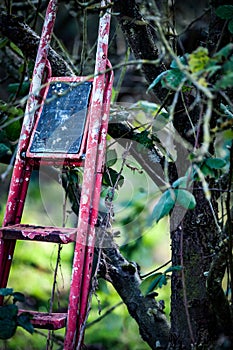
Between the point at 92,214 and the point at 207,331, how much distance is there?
467 millimetres

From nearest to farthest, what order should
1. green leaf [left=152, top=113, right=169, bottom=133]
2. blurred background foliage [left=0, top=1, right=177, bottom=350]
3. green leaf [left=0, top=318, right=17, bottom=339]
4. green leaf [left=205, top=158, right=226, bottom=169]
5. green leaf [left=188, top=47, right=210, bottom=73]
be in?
green leaf [left=188, top=47, right=210, bottom=73], green leaf [left=205, top=158, right=226, bottom=169], green leaf [left=0, top=318, right=17, bottom=339], green leaf [left=152, top=113, right=169, bottom=133], blurred background foliage [left=0, top=1, right=177, bottom=350]

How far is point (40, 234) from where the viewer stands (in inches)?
54.3

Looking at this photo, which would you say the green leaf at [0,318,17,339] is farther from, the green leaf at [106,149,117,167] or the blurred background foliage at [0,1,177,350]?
the blurred background foliage at [0,1,177,350]

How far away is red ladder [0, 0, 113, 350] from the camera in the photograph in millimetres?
1396

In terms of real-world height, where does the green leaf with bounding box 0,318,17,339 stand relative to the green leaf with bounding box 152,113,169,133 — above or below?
below

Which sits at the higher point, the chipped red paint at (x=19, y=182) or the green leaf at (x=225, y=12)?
the green leaf at (x=225, y=12)

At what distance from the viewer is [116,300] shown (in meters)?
3.29

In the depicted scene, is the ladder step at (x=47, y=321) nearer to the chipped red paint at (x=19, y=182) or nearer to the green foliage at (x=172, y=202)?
the chipped red paint at (x=19, y=182)

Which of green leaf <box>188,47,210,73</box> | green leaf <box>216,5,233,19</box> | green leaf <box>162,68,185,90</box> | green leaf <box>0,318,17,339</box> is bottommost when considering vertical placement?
green leaf <box>0,318,17,339</box>

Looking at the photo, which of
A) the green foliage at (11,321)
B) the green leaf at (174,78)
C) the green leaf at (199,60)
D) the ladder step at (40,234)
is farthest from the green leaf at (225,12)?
the green foliage at (11,321)

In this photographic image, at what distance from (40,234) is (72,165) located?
0.86 ft

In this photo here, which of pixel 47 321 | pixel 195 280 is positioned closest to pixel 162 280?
pixel 195 280

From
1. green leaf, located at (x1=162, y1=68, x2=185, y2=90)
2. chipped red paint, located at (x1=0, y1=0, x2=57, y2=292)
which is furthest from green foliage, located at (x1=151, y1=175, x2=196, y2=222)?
chipped red paint, located at (x1=0, y1=0, x2=57, y2=292)

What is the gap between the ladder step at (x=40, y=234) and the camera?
1361mm
